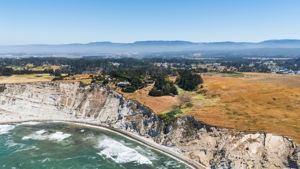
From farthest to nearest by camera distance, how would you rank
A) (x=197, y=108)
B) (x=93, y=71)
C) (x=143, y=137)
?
(x=93, y=71) → (x=197, y=108) → (x=143, y=137)

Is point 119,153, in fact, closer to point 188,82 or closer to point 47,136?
point 47,136

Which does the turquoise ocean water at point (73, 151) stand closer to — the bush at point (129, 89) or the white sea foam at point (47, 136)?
the white sea foam at point (47, 136)

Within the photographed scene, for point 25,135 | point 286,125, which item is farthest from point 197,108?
point 25,135

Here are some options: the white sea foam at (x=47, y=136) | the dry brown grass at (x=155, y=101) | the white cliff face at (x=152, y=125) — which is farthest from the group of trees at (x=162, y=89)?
the white sea foam at (x=47, y=136)

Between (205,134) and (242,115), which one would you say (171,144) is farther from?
(242,115)

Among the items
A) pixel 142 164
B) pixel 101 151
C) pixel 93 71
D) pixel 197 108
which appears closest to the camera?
pixel 142 164

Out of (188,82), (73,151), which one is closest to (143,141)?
(73,151)
